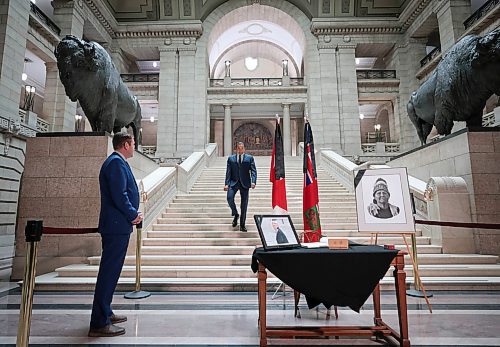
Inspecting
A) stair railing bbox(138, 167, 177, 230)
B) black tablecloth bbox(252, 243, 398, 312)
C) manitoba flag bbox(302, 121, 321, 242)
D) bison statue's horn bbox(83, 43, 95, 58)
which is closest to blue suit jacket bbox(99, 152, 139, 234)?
black tablecloth bbox(252, 243, 398, 312)

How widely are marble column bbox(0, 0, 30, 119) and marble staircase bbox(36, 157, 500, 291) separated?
7330 mm

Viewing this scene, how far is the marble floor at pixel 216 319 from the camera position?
2.69 metres

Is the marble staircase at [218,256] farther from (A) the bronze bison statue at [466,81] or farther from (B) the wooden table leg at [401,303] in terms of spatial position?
(A) the bronze bison statue at [466,81]

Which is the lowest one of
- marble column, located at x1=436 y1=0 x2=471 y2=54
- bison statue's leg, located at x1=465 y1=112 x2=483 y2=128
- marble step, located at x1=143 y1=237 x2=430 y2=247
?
marble step, located at x1=143 y1=237 x2=430 y2=247

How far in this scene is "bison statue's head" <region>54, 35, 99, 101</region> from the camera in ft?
18.7

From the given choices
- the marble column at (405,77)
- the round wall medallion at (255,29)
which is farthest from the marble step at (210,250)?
the round wall medallion at (255,29)

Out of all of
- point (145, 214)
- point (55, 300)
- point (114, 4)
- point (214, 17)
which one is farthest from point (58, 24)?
point (55, 300)

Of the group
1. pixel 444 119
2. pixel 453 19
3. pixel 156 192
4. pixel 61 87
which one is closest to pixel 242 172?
pixel 156 192

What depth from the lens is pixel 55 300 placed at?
4.01 meters

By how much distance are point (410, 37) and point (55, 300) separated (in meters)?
21.6

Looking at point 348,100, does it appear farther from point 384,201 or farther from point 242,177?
point 384,201

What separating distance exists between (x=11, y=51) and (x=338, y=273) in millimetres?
13608

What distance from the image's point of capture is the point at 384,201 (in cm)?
353

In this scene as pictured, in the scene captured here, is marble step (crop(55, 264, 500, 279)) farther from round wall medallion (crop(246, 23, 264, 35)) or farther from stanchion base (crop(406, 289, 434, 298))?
round wall medallion (crop(246, 23, 264, 35))
